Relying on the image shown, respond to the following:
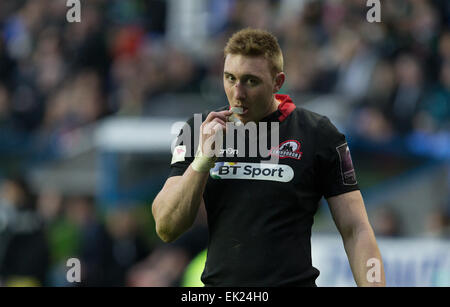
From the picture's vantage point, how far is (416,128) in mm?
10047

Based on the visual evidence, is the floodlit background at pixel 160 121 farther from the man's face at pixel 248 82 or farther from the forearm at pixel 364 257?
the man's face at pixel 248 82

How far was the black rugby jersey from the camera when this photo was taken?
12.7ft

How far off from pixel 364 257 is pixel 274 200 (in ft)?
1.72

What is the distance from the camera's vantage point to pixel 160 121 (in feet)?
36.7

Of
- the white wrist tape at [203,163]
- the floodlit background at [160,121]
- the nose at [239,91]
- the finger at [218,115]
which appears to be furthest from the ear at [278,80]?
the floodlit background at [160,121]

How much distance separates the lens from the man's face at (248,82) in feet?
12.9

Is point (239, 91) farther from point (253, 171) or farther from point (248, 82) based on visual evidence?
point (253, 171)

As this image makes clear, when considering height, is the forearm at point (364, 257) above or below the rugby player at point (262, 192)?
below

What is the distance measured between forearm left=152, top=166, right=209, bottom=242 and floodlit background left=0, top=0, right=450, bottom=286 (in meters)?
4.52

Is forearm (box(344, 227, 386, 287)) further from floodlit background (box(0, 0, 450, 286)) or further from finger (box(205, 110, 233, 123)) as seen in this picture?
floodlit background (box(0, 0, 450, 286))

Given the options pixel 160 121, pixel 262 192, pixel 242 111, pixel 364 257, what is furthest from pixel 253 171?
pixel 160 121

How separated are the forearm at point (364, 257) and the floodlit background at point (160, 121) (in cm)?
430
